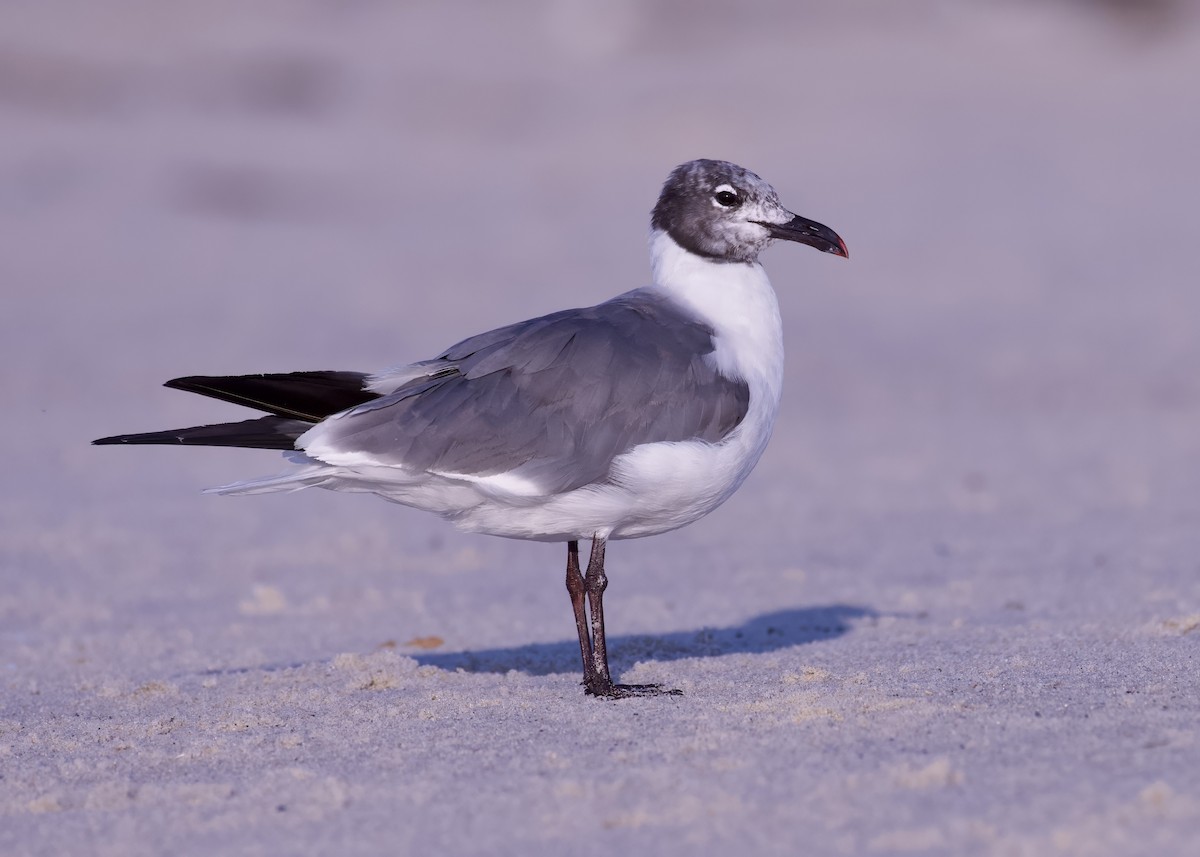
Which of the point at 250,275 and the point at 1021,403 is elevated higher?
the point at 250,275

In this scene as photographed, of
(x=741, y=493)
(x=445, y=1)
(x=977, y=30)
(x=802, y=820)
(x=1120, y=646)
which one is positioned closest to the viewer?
(x=802, y=820)

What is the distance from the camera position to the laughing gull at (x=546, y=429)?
4652 millimetres

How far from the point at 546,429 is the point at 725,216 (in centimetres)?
121

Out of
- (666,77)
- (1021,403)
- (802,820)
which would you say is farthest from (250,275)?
(802,820)

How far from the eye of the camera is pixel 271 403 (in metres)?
4.75

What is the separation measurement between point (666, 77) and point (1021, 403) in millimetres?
13869

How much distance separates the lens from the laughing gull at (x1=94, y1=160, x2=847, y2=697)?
4.65 m

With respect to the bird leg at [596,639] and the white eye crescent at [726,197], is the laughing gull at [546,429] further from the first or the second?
the white eye crescent at [726,197]

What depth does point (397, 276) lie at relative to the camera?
1647 cm

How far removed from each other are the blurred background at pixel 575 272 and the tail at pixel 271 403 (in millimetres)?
1734

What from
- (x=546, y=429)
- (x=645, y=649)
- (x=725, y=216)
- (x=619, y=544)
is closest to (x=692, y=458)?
(x=546, y=429)

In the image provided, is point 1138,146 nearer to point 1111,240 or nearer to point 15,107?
point 1111,240

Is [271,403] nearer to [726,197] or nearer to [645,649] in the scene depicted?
[726,197]

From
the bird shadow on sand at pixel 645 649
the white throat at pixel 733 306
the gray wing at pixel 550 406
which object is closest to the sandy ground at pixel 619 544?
the bird shadow on sand at pixel 645 649
